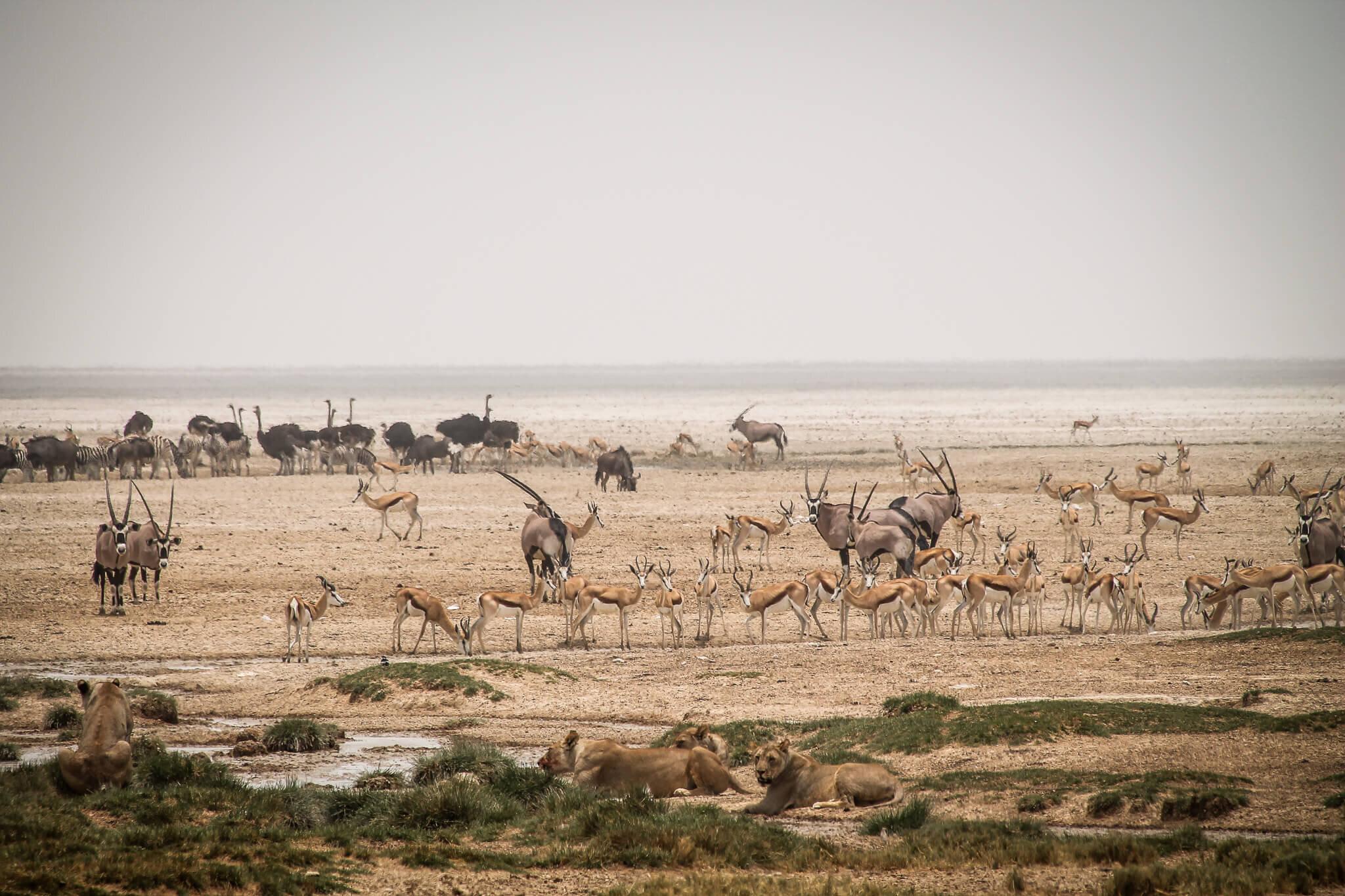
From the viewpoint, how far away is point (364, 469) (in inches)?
1757

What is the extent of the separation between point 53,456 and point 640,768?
1384 inches

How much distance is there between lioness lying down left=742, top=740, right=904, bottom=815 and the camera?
34.7 feet

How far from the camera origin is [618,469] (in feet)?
125

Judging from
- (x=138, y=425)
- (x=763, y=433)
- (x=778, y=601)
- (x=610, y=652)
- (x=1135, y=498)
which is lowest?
(x=610, y=652)

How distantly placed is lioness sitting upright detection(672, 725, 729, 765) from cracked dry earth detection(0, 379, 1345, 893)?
2.76 ft

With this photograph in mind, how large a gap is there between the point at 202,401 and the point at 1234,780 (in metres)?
101

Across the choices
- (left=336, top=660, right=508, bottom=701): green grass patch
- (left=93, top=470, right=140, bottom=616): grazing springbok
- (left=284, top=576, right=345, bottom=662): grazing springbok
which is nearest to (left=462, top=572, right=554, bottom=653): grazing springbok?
(left=284, top=576, right=345, bottom=662): grazing springbok

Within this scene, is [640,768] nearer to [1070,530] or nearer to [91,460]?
[1070,530]

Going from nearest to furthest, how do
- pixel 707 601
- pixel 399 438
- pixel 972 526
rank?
pixel 707 601 → pixel 972 526 → pixel 399 438

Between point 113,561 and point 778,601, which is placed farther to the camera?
point 113,561

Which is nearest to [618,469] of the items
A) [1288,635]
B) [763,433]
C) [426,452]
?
[426,452]

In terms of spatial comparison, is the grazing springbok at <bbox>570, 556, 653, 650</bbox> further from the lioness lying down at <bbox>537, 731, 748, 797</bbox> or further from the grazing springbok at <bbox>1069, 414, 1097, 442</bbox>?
the grazing springbok at <bbox>1069, 414, 1097, 442</bbox>

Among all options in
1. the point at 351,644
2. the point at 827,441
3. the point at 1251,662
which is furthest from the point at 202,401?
the point at 1251,662

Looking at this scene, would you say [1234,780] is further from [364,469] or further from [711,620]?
[364,469]
